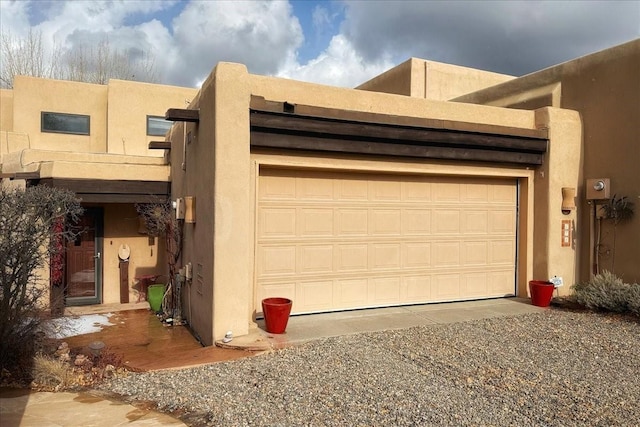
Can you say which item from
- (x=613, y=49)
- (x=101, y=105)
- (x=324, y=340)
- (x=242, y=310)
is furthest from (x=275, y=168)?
(x=101, y=105)

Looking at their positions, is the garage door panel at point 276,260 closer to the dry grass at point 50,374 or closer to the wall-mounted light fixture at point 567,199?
the dry grass at point 50,374

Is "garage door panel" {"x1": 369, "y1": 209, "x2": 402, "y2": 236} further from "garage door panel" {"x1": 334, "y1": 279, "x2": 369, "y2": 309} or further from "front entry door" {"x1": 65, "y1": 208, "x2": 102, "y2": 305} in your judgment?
"front entry door" {"x1": 65, "y1": 208, "x2": 102, "y2": 305}

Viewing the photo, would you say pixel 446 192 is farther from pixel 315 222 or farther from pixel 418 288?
pixel 315 222

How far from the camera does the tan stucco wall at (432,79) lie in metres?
13.1

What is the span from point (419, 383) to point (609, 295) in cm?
498

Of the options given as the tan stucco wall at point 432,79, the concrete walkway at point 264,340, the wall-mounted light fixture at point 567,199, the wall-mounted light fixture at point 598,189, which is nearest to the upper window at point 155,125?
the tan stucco wall at point 432,79

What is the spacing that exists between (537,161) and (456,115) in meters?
1.95

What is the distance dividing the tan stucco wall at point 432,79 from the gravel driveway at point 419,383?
781cm

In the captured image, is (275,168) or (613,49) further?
(613,49)

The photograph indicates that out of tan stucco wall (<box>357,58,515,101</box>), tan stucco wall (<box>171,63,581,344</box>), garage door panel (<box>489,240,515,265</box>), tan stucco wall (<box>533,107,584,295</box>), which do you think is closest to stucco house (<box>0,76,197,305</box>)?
tan stucco wall (<box>171,63,581,344</box>)

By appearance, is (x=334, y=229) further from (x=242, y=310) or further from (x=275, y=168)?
(x=242, y=310)

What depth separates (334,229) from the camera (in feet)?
25.6

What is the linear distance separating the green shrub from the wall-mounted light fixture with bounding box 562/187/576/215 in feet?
4.21

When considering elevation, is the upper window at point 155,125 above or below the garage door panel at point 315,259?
above
